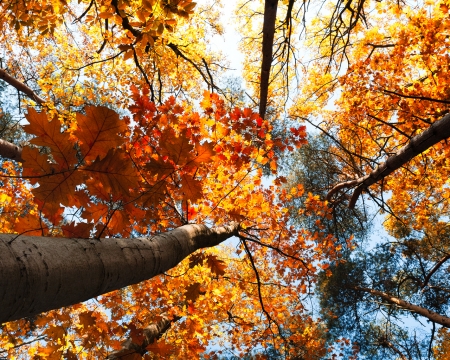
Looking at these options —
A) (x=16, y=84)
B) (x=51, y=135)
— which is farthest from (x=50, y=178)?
(x=16, y=84)

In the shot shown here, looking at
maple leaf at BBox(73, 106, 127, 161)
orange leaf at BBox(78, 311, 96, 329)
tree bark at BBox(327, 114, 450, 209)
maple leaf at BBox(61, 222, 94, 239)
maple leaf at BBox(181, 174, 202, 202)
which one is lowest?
orange leaf at BBox(78, 311, 96, 329)

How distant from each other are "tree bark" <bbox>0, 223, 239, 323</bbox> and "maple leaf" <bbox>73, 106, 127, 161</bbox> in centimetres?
33

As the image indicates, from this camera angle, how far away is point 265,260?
9.16 metres

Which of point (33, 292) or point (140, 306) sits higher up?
point (140, 306)

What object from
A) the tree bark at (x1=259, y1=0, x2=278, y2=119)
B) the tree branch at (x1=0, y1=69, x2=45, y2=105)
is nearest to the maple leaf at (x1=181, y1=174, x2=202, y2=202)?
the tree bark at (x1=259, y1=0, x2=278, y2=119)

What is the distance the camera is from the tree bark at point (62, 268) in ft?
2.19

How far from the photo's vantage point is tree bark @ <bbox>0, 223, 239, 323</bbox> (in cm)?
67

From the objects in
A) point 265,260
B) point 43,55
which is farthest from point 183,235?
point 43,55

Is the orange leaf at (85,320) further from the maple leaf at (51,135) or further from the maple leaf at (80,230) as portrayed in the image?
the maple leaf at (51,135)

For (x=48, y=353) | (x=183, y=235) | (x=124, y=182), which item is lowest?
(x=48, y=353)

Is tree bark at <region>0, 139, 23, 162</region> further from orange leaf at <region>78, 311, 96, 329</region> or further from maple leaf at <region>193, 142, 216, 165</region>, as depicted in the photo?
maple leaf at <region>193, 142, 216, 165</region>

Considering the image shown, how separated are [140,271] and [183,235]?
23.6 inches

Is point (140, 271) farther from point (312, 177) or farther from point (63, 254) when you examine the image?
point (312, 177)

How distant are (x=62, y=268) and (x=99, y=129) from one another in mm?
461
